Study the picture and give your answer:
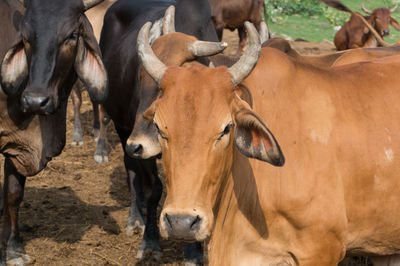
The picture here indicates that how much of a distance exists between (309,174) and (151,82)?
1.38 metres

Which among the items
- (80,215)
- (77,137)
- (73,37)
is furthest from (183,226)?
(77,137)

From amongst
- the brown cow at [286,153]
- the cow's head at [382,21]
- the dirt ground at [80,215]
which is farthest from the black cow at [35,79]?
the cow's head at [382,21]

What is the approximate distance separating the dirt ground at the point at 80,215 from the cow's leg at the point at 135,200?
0.08m

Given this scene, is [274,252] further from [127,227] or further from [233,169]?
[127,227]

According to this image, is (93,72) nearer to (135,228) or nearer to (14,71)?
(14,71)

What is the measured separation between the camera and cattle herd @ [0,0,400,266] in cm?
301

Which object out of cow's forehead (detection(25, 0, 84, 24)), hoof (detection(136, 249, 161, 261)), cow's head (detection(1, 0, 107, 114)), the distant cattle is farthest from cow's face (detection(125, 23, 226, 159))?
the distant cattle

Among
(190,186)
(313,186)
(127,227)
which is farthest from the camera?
(127,227)

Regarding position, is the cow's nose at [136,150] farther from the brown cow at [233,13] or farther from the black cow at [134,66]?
the brown cow at [233,13]

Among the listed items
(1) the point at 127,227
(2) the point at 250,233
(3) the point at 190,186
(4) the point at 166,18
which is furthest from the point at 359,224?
(1) the point at 127,227

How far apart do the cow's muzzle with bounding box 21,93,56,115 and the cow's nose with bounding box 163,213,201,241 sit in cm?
168

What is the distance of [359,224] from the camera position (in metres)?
3.58

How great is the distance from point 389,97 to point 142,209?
9.04 feet

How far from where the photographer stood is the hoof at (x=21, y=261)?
4.84 m
